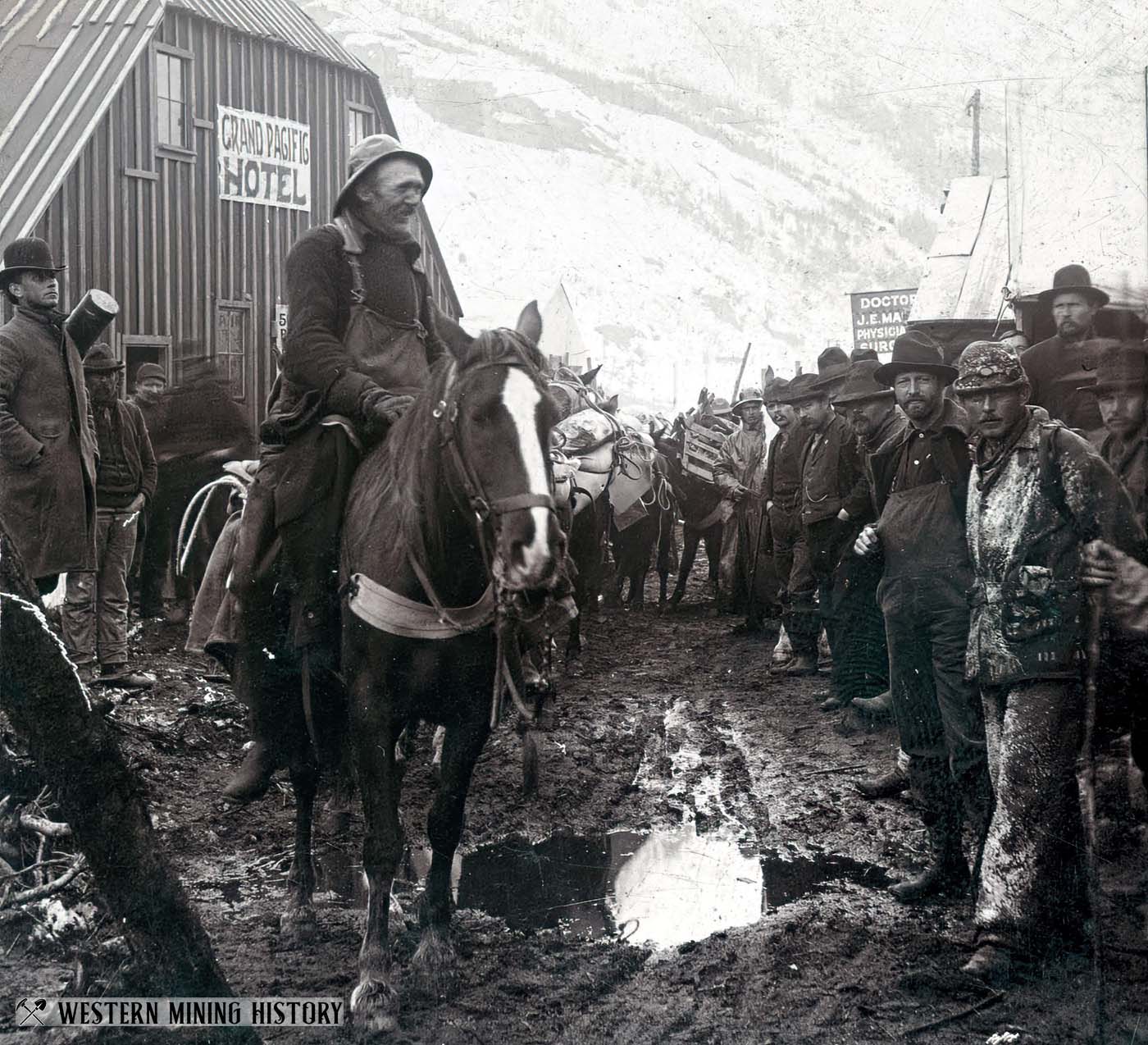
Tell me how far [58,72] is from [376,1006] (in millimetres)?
4953

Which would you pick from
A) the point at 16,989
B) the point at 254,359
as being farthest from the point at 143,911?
the point at 254,359

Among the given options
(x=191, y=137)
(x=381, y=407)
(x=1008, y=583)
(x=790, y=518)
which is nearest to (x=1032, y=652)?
(x=1008, y=583)

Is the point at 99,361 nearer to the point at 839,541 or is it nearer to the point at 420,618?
the point at 839,541

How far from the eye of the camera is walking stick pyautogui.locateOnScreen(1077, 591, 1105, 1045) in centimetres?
345

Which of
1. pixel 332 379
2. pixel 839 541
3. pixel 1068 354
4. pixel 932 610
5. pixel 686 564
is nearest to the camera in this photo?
pixel 332 379

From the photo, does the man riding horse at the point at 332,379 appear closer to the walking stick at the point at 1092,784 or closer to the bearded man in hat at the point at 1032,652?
the bearded man in hat at the point at 1032,652

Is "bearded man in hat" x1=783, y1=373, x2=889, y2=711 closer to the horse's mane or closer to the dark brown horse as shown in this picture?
the dark brown horse

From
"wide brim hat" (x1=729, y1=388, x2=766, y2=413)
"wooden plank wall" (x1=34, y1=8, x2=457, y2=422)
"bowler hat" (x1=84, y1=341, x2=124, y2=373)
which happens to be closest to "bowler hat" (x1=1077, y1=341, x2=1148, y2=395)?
"wooden plank wall" (x1=34, y1=8, x2=457, y2=422)

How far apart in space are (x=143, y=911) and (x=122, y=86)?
4914mm

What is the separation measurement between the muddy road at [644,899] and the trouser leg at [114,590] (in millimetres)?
546

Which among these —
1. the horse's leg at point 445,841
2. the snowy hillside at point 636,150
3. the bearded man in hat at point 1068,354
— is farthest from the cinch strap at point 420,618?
the bearded man in hat at point 1068,354

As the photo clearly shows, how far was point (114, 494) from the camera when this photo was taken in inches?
340

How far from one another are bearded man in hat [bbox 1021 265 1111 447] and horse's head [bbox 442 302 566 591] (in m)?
3.12

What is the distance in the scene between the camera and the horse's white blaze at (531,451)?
10.8ft
